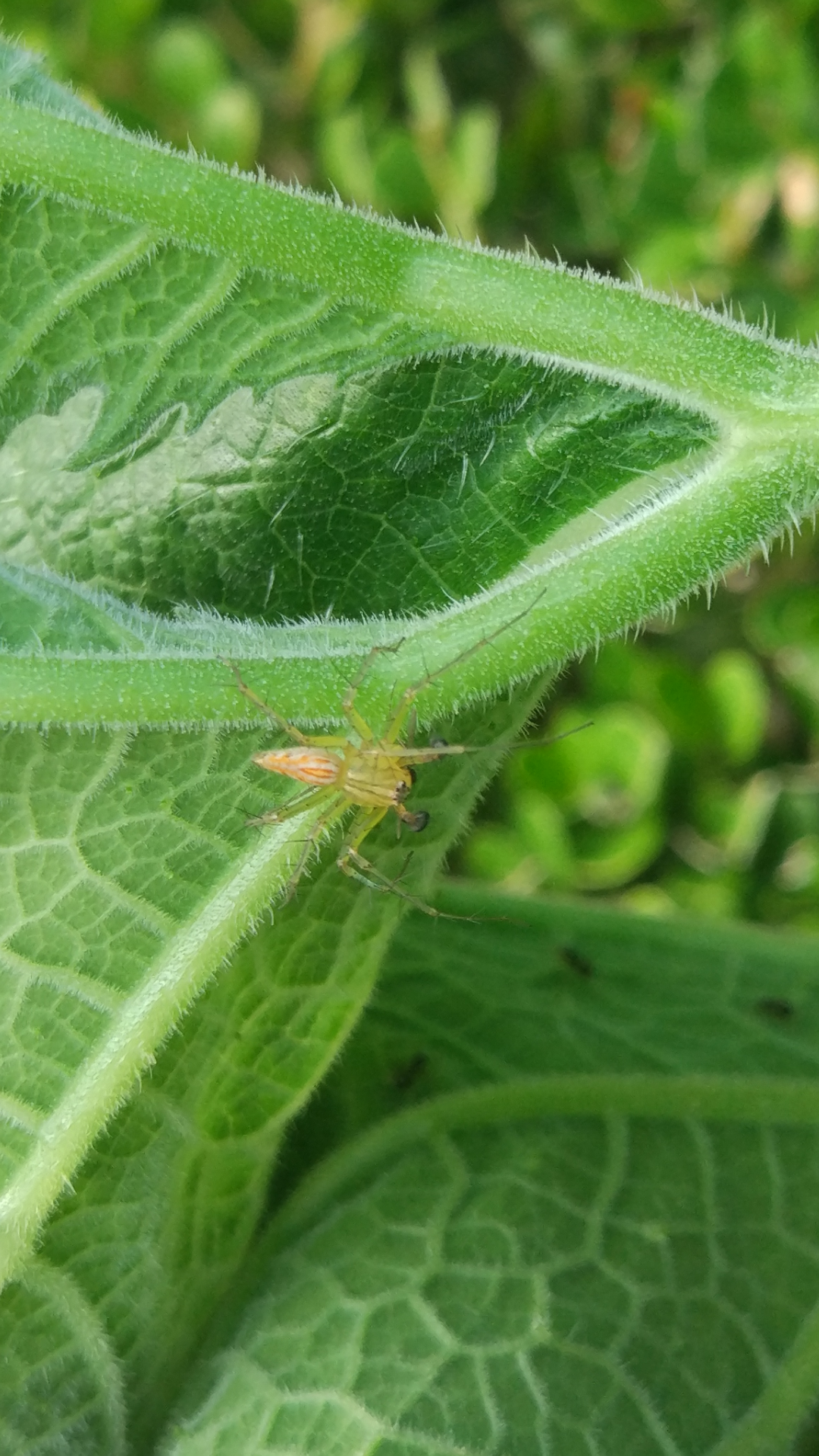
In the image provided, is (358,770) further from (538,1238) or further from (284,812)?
(538,1238)

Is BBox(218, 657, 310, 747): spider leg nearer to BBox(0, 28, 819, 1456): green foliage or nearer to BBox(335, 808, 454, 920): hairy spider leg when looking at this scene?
BBox(0, 28, 819, 1456): green foliage

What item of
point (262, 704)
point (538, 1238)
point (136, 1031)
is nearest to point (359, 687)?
point (262, 704)

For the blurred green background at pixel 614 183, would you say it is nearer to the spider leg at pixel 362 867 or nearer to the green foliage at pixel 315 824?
the green foliage at pixel 315 824

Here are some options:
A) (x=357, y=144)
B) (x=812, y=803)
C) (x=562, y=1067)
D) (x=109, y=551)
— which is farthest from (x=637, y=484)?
(x=357, y=144)

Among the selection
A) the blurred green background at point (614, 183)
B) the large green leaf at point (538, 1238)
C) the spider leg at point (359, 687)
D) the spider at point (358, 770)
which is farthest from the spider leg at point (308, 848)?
the blurred green background at point (614, 183)

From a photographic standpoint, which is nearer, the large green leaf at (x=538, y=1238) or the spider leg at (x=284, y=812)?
the spider leg at (x=284, y=812)

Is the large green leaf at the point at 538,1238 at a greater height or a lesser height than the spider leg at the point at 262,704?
lesser

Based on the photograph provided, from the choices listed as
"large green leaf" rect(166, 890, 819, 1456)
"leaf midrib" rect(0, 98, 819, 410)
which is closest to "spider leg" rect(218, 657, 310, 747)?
"leaf midrib" rect(0, 98, 819, 410)

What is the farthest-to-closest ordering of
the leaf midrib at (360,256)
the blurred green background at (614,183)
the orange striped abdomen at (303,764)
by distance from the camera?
the blurred green background at (614,183) → the orange striped abdomen at (303,764) → the leaf midrib at (360,256)
